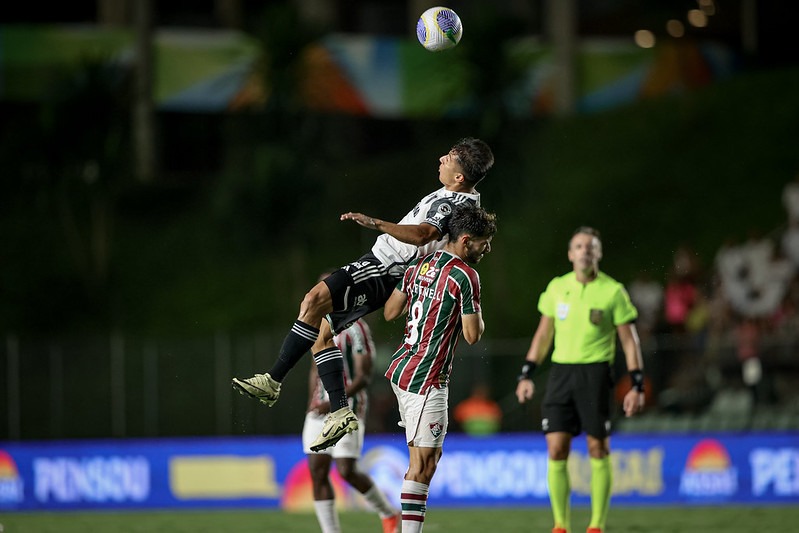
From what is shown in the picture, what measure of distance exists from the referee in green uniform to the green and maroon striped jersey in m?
2.05

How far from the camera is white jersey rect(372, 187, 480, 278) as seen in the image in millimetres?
9141

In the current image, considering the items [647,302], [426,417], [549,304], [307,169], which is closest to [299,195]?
[307,169]

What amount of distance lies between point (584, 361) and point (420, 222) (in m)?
2.62

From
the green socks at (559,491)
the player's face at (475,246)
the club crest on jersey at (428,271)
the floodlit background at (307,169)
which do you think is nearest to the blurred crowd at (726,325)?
the floodlit background at (307,169)

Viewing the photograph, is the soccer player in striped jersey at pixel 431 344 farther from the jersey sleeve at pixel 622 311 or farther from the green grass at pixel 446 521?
the green grass at pixel 446 521

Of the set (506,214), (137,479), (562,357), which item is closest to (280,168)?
(506,214)

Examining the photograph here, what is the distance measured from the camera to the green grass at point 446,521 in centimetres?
1354

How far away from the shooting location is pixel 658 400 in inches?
707

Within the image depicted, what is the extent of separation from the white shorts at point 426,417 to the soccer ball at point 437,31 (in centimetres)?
259

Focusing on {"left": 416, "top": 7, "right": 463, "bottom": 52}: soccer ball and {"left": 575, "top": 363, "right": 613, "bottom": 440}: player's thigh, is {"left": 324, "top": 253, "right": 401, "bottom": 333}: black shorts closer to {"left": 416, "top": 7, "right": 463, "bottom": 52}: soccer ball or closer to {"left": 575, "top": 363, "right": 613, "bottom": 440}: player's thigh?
{"left": 416, "top": 7, "right": 463, "bottom": 52}: soccer ball

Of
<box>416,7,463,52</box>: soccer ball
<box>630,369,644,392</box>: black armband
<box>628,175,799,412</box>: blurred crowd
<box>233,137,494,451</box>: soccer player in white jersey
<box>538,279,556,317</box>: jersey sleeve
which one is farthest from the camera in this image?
<box>628,175,799,412</box>: blurred crowd

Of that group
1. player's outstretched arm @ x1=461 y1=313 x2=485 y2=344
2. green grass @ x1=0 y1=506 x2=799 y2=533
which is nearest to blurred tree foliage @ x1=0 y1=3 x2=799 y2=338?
green grass @ x1=0 y1=506 x2=799 y2=533

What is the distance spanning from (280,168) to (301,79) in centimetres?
236

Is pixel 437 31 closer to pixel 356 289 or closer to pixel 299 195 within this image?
pixel 356 289
